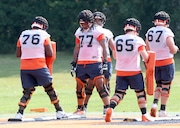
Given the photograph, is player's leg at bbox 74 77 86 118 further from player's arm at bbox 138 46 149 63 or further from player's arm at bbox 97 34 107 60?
player's arm at bbox 138 46 149 63

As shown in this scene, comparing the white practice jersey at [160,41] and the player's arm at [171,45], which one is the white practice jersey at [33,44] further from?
the player's arm at [171,45]

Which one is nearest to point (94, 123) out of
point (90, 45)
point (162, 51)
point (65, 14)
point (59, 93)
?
point (90, 45)

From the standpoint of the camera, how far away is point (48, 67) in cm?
1389

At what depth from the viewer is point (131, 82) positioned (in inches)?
513

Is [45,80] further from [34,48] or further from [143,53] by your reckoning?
[143,53]

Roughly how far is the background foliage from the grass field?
2789mm

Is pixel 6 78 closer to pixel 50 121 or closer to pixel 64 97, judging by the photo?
pixel 64 97

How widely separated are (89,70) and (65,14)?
27.8m

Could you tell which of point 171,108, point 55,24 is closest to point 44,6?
point 55,24

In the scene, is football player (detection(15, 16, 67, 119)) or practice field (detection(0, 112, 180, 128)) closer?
practice field (detection(0, 112, 180, 128))

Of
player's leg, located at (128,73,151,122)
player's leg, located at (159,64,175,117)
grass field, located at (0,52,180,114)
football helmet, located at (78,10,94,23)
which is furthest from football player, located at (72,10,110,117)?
grass field, located at (0,52,180,114)

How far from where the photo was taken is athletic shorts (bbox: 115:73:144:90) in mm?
12977

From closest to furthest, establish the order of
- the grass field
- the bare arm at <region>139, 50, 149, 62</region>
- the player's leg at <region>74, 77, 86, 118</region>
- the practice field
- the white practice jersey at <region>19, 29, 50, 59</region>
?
the practice field
the bare arm at <region>139, 50, 149, 62</region>
the white practice jersey at <region>19, 29, 50, 59</region>
the player's leg at <region>74, 77, 86, 118</region>
the grass field

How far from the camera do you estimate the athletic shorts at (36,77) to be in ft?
44.5
